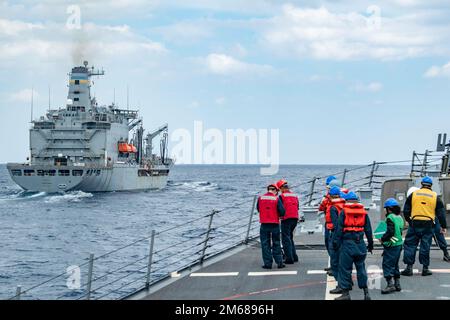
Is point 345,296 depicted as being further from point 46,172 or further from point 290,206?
point 46,172

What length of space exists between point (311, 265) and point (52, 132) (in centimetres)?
8556

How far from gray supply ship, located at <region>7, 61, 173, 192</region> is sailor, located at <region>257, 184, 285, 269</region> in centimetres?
7843

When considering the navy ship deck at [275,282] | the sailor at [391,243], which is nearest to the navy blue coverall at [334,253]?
the navy ship deck at [275,282]

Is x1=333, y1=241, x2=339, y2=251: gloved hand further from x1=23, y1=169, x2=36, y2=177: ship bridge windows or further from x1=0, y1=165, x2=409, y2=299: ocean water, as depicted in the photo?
x1=23, y1=169, x2=36, y2=177: ship bridge windows

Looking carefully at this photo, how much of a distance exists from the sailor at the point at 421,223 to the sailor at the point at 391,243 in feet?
4.25

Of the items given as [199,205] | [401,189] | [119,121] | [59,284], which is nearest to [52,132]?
[119,121]

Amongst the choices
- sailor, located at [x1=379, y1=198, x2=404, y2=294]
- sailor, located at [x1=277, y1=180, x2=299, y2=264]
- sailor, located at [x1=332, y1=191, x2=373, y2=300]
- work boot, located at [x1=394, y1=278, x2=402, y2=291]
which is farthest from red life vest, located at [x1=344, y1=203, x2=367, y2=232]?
sailor, located at [x1=277, y1=180, x2=299, y2=264]

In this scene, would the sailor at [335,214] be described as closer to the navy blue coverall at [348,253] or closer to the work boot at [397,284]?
the navy blue coverall at [348,253]

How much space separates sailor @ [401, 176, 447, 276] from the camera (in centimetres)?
1366

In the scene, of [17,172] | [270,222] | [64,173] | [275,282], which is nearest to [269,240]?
[270,222]

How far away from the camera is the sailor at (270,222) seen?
1452 cm

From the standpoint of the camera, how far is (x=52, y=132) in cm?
9700

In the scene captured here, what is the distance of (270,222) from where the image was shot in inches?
575
